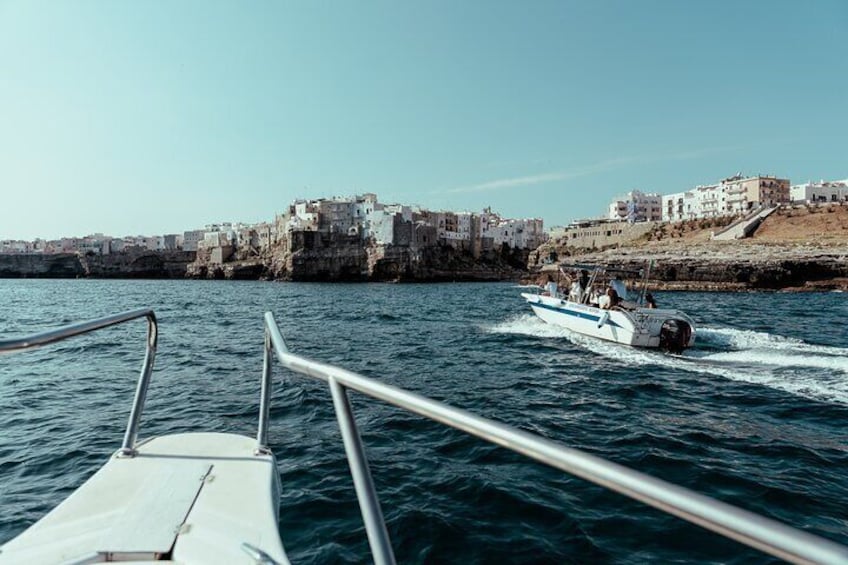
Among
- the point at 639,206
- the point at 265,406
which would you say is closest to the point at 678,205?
the point at 639,206

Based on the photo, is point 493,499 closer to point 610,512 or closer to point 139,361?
point 610,512

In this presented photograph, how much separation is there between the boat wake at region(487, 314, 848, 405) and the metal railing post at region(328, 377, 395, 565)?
11.6 m

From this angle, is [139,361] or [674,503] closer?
[674,503]

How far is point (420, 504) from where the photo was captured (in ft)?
18.0

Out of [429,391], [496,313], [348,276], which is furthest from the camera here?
[348,276]

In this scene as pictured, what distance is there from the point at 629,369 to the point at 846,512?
804cm

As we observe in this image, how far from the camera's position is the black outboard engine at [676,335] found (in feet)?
52.6

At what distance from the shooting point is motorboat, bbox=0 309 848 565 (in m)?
0.97

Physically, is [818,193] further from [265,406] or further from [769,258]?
[265,406]

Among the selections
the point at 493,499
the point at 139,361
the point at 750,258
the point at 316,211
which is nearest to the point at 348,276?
the point at 316,211

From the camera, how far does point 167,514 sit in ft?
7.54

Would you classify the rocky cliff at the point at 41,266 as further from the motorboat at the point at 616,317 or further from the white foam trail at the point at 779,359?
the white foam trail at the point at 779,359

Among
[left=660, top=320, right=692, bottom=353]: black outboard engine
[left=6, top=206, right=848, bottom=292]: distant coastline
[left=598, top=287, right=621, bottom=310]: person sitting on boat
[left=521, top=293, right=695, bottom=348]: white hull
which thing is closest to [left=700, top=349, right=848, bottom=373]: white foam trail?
[left=660, top=320, right=692, bottom=353]: black outboard engine

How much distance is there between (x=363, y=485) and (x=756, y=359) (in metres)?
15.4
